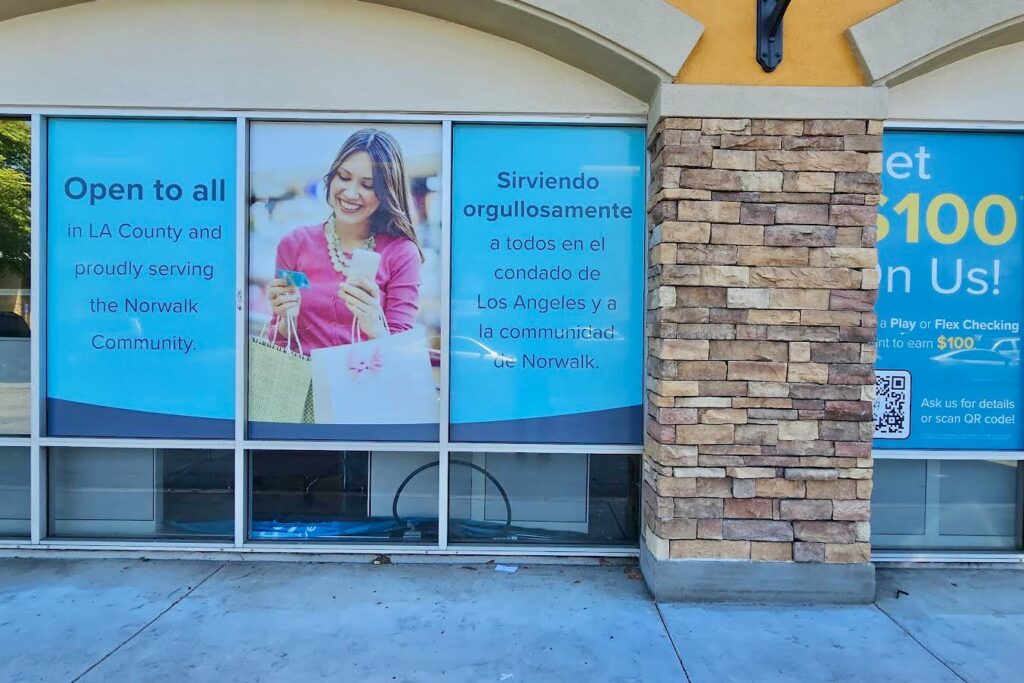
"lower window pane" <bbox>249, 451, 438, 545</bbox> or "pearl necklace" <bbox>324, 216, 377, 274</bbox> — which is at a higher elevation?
"pearl necklace" <bbox>324, 216, 377, 274</bbox>

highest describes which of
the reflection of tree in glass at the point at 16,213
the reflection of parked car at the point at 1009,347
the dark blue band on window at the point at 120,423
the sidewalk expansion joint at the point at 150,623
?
the reflection of tree in glass at the point at 16,213

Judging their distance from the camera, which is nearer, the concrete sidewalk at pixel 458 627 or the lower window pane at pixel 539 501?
the concrete sidewalk at pixel 458 627

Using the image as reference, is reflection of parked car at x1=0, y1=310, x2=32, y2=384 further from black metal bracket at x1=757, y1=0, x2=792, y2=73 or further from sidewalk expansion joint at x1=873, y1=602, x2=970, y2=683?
sidewalk expansion joint at x1=873, y1=602, x2=970, y2=683

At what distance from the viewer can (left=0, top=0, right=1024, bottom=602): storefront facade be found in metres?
4.27

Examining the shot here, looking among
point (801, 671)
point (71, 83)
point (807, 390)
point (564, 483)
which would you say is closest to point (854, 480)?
point (807, 390)

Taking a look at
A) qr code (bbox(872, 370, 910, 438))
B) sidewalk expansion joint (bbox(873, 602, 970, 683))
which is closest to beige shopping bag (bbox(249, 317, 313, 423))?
sidewalk expansion joint (bbox(873, 602, 970, 683))

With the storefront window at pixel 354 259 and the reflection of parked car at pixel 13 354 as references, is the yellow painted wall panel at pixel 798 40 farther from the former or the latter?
the reflection of parked car at pixel 13 354

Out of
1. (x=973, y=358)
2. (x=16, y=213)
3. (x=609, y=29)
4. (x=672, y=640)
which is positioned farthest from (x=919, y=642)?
(x=16, y=213)

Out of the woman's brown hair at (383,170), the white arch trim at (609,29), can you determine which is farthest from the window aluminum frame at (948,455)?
the woman's brown hair at (383,170)

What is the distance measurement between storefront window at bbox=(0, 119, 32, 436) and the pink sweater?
1731mm

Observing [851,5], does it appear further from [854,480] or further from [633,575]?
[633,575]

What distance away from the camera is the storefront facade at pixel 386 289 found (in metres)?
4.27

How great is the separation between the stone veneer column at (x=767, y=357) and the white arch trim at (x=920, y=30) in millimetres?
397

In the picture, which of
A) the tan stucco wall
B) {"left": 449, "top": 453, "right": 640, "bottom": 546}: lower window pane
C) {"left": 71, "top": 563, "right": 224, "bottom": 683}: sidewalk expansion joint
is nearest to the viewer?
{"left": 71, "top": 563, "right": 224, "bottom": 683}: sidewalk expansion joint
